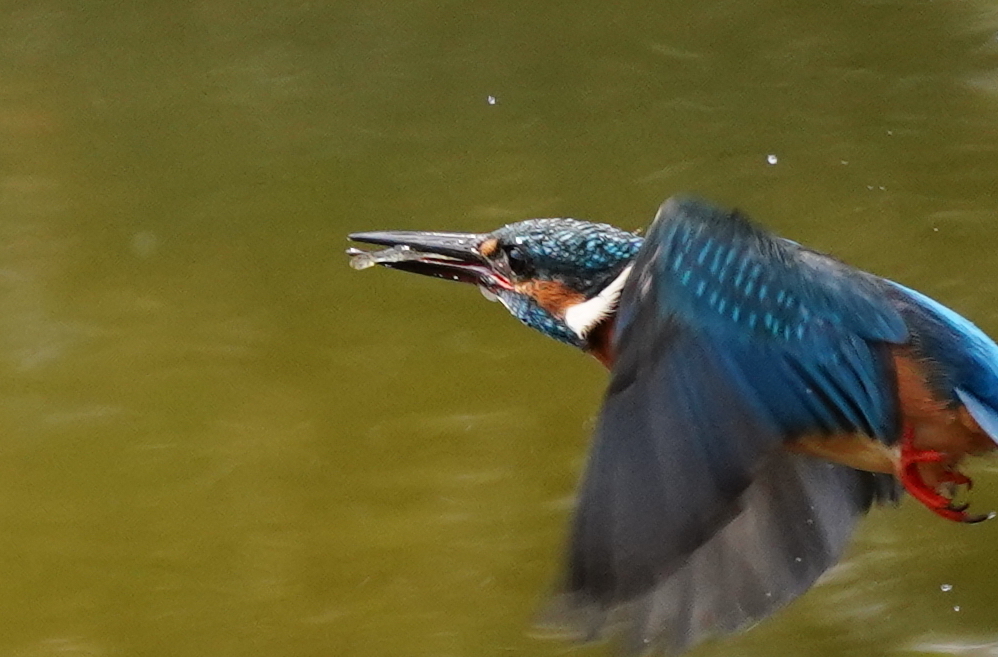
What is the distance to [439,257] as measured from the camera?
2.39m

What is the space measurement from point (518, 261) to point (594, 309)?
0.17m

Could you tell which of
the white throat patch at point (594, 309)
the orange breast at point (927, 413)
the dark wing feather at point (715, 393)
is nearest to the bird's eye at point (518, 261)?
the white throat patch at point (594, 309)

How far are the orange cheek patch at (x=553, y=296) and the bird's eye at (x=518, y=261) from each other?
2cm

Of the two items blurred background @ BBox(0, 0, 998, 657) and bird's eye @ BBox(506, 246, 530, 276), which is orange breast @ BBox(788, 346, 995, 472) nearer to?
bird's eye @ BBox(506, 246, 530, 276)

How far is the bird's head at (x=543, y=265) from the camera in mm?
2201

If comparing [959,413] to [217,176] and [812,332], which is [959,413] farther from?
[217,176]

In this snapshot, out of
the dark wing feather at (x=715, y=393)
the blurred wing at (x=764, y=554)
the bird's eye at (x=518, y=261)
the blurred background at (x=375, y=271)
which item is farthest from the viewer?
the blurred background at (x=375, y=271)

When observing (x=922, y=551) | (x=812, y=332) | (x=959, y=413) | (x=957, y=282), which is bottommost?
(x=922, y=551)

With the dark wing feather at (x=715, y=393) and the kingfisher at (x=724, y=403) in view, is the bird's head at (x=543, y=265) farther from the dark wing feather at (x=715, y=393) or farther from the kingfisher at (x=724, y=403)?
the dark wing feather at (x=715, y=393)

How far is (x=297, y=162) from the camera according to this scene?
154 inches

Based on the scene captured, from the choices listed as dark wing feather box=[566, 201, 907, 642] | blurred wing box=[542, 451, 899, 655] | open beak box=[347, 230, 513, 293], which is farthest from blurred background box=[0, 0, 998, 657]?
dark wing feather box=[566, 201, 907, 642]

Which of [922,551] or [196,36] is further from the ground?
[196,36]

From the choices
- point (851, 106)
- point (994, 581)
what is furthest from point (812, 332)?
point (851, 106)

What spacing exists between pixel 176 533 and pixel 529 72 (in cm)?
188
